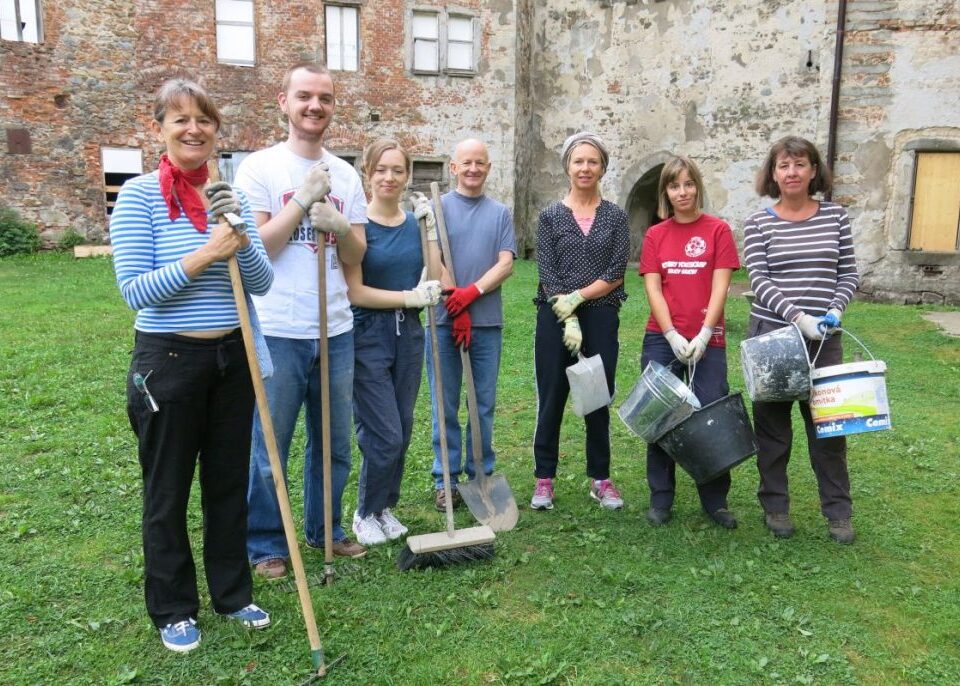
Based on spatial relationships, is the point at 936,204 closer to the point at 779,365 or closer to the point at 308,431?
the point at 779,365

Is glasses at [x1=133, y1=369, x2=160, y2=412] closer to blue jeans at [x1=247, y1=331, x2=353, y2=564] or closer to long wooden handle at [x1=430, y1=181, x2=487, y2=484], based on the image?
blue jeans at [x1=247, y1=331, x2=353, y2=564]

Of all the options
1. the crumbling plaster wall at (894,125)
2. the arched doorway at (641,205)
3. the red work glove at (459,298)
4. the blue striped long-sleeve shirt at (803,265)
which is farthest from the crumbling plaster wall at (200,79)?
the blue striped long-sleeve shirt at (803,265)

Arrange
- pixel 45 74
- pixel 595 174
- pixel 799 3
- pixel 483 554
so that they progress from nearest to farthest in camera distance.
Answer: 1. pixel 483 554
2. pixel 595 174
3. pixel 799 3
4. pixel 45 74

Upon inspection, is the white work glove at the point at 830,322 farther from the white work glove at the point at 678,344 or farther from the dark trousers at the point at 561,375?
the dark trousers at the point at 561,375

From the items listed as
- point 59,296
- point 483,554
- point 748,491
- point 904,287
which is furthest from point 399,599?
point 904,287

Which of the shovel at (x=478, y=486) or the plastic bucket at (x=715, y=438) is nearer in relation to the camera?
the plastic bucket at (x=715, y=438)

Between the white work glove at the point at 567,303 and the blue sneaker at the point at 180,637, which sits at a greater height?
the white work glove at the point at 567,303

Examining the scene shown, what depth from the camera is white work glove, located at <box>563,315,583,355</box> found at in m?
3.76

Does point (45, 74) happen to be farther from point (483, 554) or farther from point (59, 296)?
point (483, 554)

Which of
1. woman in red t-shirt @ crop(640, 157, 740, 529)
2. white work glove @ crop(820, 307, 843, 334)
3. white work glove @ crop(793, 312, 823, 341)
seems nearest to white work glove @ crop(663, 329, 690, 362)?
woman in red t-shirt @ crop(640, 157, 740, 529)

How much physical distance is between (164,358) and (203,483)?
0.54m

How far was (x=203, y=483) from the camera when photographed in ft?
9.08

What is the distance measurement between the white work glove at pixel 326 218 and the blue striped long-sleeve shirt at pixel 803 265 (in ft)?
6.57

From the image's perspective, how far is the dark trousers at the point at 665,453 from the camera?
3.66m
